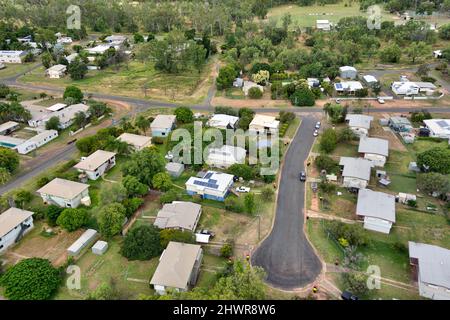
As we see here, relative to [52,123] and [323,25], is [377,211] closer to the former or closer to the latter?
[52,123]

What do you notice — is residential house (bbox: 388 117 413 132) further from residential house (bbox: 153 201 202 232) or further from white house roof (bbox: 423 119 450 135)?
residential house (bbox: 153 201 202 232)

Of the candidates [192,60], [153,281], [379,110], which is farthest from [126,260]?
[192,60]

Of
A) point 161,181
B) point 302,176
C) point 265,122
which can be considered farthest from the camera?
point 265,122

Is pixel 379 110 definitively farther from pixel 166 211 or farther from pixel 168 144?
pixel 166 211

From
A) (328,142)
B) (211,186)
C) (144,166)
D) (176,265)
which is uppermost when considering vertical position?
(144,166)

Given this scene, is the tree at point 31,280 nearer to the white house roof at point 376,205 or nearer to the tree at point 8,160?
the tree at point 8,160

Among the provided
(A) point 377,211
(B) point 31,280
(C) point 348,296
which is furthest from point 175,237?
(A) point 377,211

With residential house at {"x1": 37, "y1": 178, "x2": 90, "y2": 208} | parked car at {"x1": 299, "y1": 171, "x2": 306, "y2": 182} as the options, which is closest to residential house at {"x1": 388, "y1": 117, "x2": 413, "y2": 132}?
parked car at {"x1": 299, "y1": 171, "x2": 306, "y2": 182}
